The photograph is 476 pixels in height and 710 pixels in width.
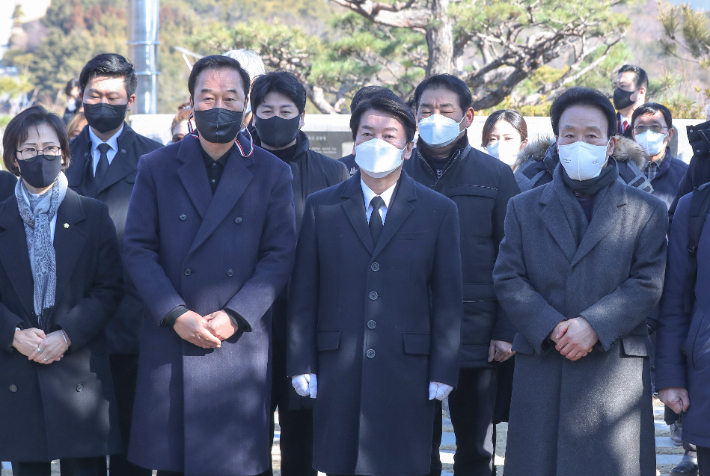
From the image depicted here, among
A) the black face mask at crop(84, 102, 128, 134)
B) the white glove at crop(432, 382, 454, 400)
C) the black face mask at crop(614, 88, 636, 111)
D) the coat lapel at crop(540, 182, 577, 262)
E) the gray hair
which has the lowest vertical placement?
the white glove at crop(432, 382, 454, 400)

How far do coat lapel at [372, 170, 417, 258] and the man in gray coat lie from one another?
427 millimetres

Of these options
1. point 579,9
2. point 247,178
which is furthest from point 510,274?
point 579,9

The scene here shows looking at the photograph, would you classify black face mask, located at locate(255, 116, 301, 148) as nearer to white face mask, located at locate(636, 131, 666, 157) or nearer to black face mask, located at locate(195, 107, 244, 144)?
black face mask, located at locate(195, 107, 244, 144)

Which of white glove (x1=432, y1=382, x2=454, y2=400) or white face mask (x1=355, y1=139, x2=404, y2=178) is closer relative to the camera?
white glove (x1=432, y1=382, x2=454, y2=400)

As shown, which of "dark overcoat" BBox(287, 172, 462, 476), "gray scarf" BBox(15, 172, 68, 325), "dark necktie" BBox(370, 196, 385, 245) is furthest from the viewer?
"gray scarf" BBox(15, 172, 68, 325)

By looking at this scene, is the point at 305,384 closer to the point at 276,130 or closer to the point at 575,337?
the point at 575,337

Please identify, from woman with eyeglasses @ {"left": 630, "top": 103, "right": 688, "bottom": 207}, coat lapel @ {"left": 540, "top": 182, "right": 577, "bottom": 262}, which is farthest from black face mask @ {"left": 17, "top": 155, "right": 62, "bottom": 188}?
woman with eyeglasses @ {"left": 630, "top": 103, "right": 688, "bottom": 207}

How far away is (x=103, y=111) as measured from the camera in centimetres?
416

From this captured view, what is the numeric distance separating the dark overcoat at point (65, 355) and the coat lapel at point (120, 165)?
391 millimetres

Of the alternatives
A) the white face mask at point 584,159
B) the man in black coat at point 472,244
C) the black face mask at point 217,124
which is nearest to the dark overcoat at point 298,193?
the man in black coat at point 472,244

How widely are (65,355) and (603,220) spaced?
2276 millimetres

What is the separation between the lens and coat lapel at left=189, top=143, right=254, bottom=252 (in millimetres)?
3371

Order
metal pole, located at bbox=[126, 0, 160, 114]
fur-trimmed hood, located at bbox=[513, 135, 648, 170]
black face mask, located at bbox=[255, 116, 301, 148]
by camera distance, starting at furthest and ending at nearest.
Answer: metal pole, located at bbox=[126, 0, 160, 114] < fur-trimmed hood, located at bbox=[513, 135, 648, 170] < black face mask, located at bbox=[255, 116, 301, 148]

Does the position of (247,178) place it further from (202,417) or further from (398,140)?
(202,417)
